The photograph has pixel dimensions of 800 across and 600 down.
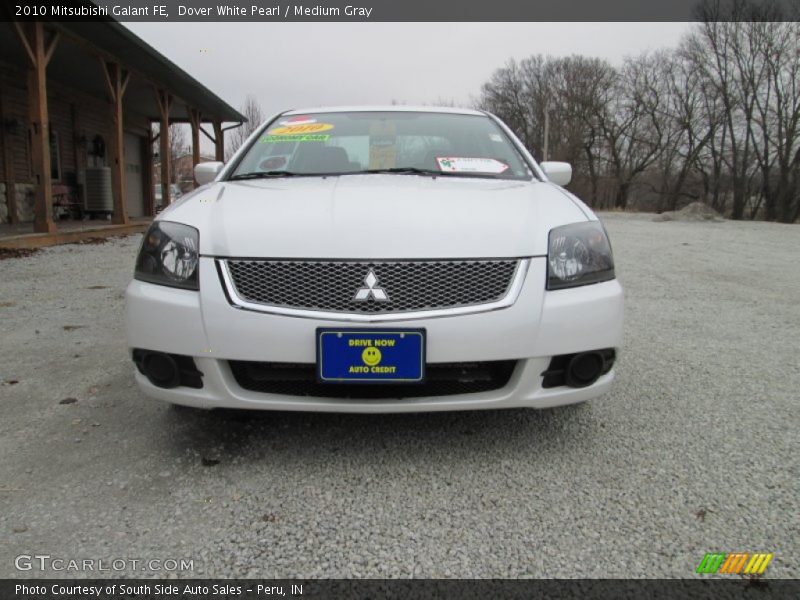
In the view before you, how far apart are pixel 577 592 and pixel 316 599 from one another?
2.06 feet

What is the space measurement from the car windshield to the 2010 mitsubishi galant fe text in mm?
738

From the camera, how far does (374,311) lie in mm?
1752

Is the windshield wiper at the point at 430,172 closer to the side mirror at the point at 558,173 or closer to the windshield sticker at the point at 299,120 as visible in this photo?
the side mirror at the point at 558,173

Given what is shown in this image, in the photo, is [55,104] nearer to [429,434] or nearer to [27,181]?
[27,181]

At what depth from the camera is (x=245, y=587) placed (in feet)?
4.42

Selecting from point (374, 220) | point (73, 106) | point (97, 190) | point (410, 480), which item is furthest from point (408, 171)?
point (73, 106)

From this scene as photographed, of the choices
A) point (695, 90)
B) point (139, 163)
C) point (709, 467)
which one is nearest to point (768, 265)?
point (709, 467)

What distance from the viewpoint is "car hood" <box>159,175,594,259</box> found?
5.89 feet

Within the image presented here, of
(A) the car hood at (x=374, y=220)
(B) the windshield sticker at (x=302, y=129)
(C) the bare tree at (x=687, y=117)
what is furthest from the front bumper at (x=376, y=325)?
(C) the bare tree at (x=687, y=117)

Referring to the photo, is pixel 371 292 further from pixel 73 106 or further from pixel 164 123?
pixel 73 106

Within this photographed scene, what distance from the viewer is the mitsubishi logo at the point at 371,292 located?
1.75 metres

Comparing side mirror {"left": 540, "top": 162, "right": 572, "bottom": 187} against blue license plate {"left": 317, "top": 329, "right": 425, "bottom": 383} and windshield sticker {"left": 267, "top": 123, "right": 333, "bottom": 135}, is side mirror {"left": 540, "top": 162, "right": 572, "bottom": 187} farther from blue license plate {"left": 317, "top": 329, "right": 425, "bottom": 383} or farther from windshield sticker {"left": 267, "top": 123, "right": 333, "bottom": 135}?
blue license plate {"left": 317, "top": 329, "right": 425, "bottom": 383}
